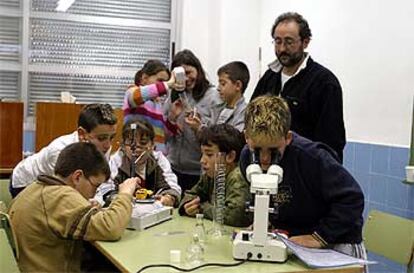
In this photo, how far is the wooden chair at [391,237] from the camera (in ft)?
6.57

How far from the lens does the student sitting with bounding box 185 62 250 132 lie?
2.38m

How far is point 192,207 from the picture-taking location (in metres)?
1.89

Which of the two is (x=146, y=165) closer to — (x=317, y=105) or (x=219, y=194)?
(x=219, y=194)

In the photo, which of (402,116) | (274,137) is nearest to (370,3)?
(402,116)

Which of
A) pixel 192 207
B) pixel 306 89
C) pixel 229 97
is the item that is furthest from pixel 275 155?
pixel 229 97

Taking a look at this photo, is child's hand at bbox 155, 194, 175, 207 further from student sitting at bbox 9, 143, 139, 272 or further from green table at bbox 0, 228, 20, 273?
green table at bbox 0, 228, 20, 273

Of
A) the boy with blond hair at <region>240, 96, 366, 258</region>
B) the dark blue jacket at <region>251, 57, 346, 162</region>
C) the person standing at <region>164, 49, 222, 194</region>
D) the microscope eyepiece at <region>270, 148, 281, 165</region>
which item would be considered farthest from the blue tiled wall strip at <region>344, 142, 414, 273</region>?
the microscope eyepiece at <region>270, 148, 281, 165</region>

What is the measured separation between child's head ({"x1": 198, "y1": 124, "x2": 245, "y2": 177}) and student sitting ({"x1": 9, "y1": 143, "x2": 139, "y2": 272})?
0.42m

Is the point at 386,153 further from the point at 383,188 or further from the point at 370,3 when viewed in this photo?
the point at 370,3

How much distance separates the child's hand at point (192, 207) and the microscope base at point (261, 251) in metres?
0.56

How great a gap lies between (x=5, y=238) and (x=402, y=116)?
185 cm

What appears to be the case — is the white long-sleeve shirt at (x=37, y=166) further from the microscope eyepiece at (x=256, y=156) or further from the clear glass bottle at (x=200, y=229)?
the microscope eyepiece at (x=256, y=156)

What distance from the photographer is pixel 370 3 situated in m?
2.72

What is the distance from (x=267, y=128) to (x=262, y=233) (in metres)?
0.29
